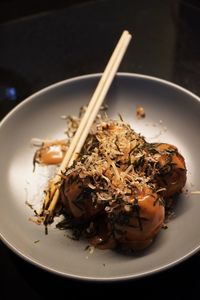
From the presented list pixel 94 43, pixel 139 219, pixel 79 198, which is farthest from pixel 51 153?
pixel 94 43

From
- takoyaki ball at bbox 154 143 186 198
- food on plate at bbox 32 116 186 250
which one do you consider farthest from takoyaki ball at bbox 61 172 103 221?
takoyaki ball at bbox 154 143 186 198

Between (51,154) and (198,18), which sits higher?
(198,18)

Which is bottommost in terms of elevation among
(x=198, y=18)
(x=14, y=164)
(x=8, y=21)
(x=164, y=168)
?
(x=14, y=164)

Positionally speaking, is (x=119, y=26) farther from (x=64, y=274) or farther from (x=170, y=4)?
(x=64, y=274)

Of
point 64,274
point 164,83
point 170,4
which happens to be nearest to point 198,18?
point 170,4

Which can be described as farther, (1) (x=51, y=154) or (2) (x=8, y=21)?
(2) (x=8, y=21)

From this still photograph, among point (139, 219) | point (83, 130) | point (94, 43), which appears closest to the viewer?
point (139, 219)

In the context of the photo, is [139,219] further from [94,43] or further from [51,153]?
[94,43]
